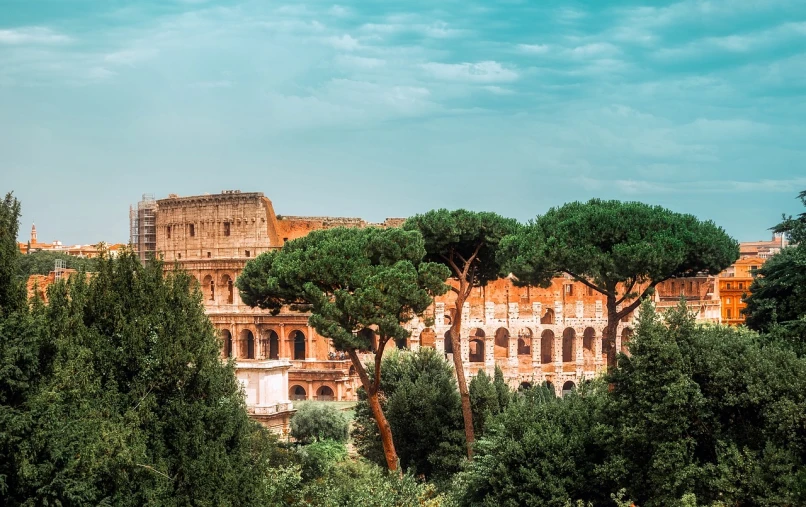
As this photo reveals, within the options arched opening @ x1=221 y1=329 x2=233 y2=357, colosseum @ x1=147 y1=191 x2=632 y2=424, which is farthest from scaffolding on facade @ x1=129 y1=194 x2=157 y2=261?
arched opening @ x1=221 y1=329 x2=233 y2=357

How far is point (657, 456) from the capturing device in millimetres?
13312

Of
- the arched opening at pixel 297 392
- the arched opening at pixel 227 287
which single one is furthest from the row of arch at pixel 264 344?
the arched opening at pixel 297 392

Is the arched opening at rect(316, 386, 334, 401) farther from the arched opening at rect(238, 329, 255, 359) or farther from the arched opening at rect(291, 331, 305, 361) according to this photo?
the arched opening at rect(238, 329, 255, 359)

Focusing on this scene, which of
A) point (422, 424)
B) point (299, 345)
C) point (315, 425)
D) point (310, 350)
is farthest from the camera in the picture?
point (299, 345)

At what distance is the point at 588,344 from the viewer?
4953 centimetres

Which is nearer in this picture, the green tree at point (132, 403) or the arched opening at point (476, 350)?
the green tree at point (132, 403)

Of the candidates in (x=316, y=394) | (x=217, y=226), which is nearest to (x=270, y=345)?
(x=316, y=394)

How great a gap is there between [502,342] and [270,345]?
474 inches

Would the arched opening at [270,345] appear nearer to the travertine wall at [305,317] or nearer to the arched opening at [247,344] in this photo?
the travertine wall at [305,317]

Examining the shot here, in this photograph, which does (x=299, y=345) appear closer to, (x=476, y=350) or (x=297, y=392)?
(x=297, y=392)

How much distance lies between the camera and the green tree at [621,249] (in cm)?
1752

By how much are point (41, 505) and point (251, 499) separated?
3022 millimetres

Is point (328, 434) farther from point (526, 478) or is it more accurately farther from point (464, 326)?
point (464, 326)

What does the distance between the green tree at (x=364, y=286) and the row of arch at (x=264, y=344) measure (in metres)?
28.7
